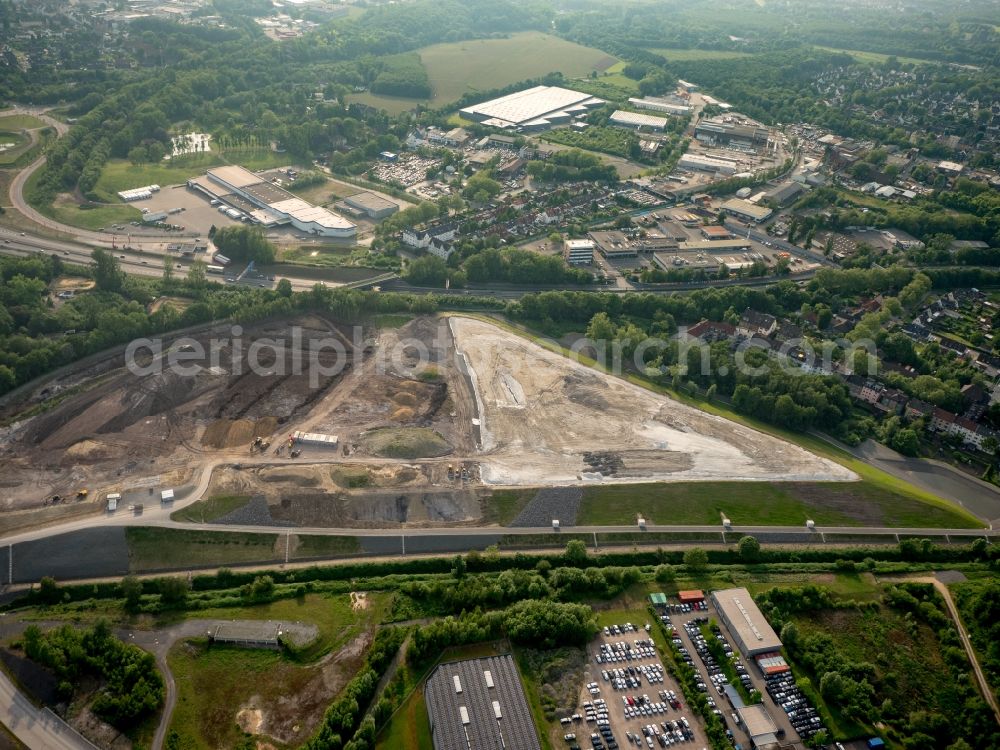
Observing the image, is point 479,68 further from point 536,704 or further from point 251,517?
point 536,704

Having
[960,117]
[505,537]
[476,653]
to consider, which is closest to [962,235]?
[960,117]

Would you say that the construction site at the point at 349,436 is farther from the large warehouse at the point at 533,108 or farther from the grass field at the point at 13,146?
the large warehouse at the point at 533,108

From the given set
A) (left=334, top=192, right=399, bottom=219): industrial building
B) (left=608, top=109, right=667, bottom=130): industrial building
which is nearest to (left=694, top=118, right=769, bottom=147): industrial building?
(left=608, top=109, right=667, bottom=130): industrial building

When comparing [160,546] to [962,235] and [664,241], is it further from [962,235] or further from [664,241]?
[962,235]

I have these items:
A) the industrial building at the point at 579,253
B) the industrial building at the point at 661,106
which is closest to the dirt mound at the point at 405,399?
the industrial building at the point at 579,253

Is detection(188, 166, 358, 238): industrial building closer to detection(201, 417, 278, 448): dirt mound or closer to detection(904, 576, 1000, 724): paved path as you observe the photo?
detection(201, 417, 278, 448): dirt mound

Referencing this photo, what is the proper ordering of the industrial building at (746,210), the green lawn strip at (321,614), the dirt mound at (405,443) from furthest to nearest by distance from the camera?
the industrial building at (746,210)
the dirt mound at (405,443)
the green lawn strip at (321,614)

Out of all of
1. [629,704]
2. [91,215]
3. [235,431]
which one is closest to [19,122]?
[91,215]
